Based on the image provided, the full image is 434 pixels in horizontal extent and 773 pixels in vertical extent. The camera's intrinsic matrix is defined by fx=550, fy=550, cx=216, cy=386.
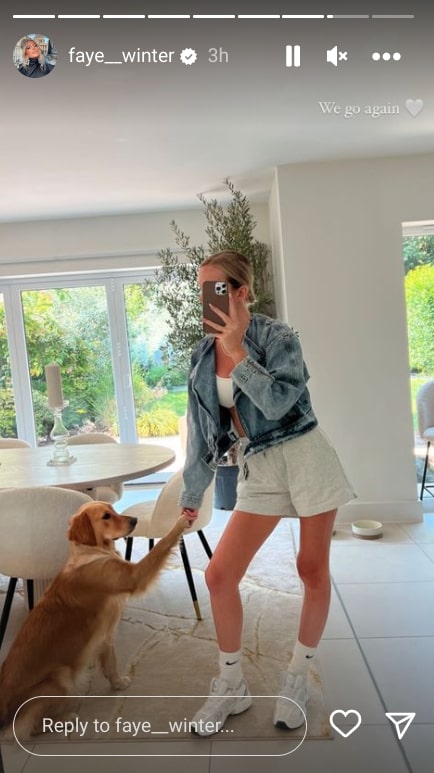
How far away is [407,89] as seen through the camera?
30.3 inches

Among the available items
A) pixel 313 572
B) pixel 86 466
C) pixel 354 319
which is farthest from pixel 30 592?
pixel 354 319

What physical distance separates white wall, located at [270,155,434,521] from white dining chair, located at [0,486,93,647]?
156 centimetres

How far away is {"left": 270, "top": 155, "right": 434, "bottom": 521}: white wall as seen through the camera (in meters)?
2.58

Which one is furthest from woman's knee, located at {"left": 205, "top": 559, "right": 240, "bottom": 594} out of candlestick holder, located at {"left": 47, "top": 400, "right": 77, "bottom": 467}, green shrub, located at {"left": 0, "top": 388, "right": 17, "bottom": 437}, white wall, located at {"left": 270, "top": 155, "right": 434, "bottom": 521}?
green shrub, located at {"left": 0, "top": 388, "right": 17, "bottom": 437}

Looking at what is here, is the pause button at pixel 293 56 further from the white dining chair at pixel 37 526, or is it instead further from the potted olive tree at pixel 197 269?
the potted olive tree at pixel 197 269

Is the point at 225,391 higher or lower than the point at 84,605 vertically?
higher

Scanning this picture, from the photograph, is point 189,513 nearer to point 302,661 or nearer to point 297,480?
point 297,480

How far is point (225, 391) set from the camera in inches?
45.5

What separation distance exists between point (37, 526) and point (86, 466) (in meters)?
0.49

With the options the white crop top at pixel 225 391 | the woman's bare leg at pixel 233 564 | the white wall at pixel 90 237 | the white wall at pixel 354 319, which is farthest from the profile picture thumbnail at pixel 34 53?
the white wall at pixel 90 237

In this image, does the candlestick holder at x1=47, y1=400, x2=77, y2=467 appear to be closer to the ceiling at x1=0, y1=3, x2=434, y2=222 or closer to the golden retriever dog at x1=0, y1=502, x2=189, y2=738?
the golden retriever dog at x1=0, y1=502, x2=189, y2=738

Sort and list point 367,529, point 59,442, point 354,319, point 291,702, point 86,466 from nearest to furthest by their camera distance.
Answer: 1. point 291,702
2. point 86,466
3. point 59,442
4. point 367,529
5. point 354,319

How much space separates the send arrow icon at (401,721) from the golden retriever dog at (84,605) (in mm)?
592

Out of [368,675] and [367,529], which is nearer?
[368,675]
